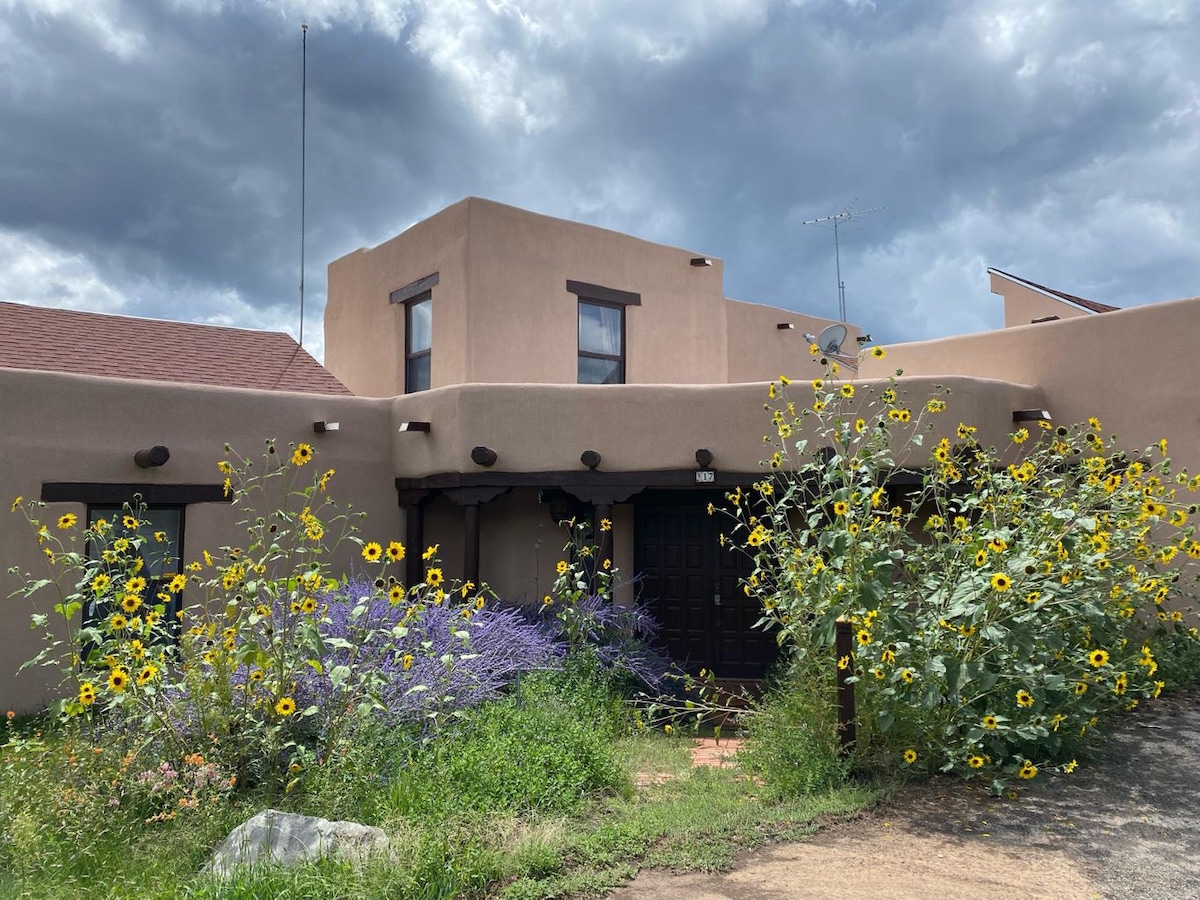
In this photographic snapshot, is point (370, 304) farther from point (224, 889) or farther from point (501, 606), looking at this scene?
point (224, 889)

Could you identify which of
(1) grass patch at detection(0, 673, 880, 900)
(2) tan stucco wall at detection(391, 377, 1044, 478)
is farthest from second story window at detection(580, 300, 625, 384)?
(1) grass patch at detection(0, 673, 880, 900)

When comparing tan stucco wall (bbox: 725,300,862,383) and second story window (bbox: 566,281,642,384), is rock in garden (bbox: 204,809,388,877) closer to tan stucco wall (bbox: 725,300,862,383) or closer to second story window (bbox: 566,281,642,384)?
second story window (bbox: 566,281,642,384)

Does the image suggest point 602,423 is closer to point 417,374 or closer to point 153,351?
point 417,374

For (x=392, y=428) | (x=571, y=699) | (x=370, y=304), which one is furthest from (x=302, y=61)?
(x=571, y=699)

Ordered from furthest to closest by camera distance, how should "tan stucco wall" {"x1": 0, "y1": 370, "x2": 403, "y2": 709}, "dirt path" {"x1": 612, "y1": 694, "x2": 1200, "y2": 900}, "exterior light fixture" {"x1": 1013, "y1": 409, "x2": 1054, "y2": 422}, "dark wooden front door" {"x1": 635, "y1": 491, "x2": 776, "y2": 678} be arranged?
"dark wooden front door" {"x1": 635, "y1": 491, "x2": 776, "y2": 678} < "exterior light fixture" {"x1": 1013, "y1": 409, "x2": 1054, "y2": 422} < "tan stucco wall" {"x1": 0, "y1": 370, "x2": 403, "y2": 709} < "dirt path" {"x1": 612, "y1": 694, "x2": 1200, "y2": 900}

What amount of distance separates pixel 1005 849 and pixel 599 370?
9846 mm

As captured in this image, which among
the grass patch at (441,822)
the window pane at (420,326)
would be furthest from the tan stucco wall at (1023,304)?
the grass patch at (441,822)

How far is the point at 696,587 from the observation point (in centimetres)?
1091

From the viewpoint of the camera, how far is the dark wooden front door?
35.2 ft

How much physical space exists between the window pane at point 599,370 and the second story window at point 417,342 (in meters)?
2.26

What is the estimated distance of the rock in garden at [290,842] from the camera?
4.40 metres

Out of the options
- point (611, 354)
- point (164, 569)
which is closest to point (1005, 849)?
point (164, 569)

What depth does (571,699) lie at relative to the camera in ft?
24.9

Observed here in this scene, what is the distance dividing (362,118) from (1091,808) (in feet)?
35.9
